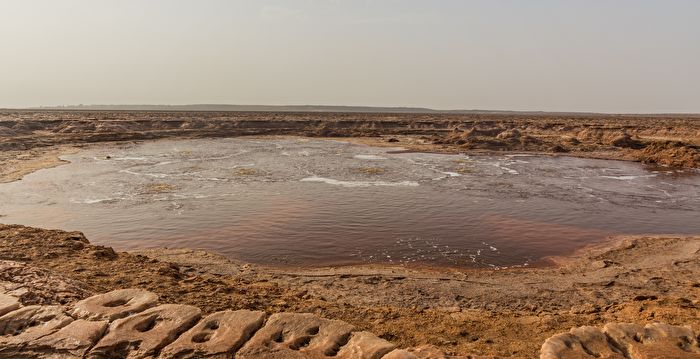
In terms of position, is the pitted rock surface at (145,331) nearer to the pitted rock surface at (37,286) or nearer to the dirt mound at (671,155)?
the pitted rock surface at (37,286)

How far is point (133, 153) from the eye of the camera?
3484 centimetres

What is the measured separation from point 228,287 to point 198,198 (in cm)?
1115

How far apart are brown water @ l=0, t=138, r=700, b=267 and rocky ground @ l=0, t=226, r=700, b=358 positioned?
1535 millimetres

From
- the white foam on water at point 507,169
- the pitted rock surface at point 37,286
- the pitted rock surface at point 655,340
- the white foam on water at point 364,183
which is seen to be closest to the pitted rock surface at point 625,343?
the pitted rock surface at point 655,340

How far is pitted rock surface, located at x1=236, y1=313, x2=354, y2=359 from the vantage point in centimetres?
488

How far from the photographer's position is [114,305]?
19.4 feet

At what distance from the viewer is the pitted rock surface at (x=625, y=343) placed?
490 centimetres

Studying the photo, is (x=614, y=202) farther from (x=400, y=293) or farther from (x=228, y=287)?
(x=228, y=287)

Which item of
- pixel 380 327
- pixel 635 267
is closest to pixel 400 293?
pixel 380 327

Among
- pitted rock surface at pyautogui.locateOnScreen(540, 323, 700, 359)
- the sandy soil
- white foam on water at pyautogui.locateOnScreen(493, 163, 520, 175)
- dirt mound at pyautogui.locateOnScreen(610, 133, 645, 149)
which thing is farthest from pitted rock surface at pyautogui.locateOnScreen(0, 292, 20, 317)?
dirt mound at pyautogui.locateOnScreen(610, 133, 645, 149)

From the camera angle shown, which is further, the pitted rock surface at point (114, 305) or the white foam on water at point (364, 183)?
the white foam on water at point (364, 183)

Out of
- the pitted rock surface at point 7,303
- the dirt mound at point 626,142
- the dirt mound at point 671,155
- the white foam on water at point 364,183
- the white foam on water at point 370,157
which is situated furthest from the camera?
the dirt mound at point 626,142

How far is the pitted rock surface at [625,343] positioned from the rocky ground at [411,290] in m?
0.64

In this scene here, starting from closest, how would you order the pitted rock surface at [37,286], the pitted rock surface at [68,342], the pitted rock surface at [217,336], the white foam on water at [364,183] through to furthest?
the pitted rock surface at [68,342] < the pitted rock surface at [217,336] < the pitted rock surface at [37,286] < the white foam on water at [364,183]
